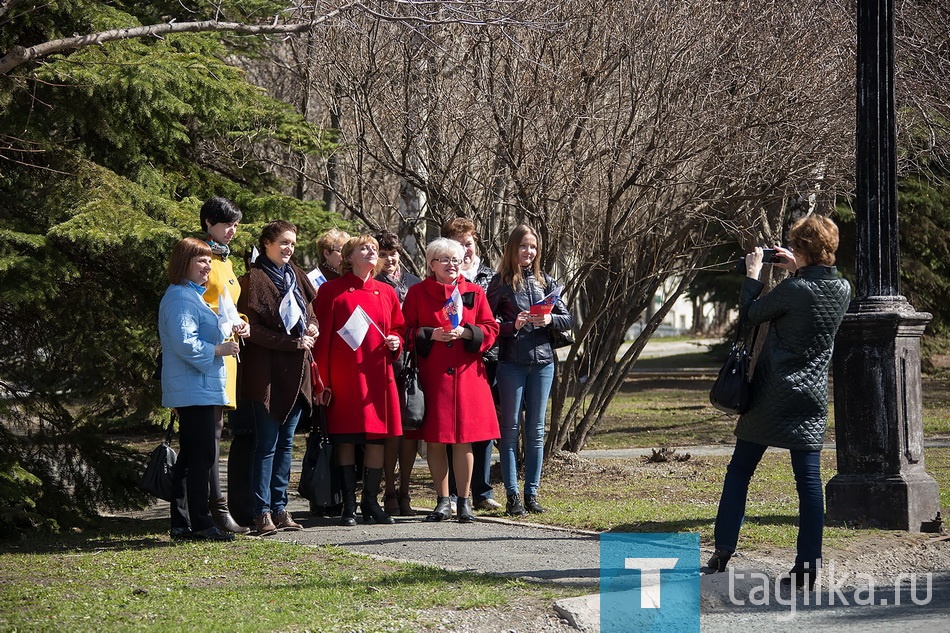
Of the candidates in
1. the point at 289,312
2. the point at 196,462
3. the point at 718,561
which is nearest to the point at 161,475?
the point at 196,462

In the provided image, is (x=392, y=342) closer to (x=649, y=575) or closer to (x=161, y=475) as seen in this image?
(x=161, y=475)

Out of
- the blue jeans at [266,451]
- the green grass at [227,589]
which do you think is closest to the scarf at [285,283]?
the blue jeans at [266,451]

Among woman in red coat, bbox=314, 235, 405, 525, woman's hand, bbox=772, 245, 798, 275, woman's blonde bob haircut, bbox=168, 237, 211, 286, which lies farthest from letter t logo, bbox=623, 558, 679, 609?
woman's blonde bob haircut, bbox=168, 237, 211, 286

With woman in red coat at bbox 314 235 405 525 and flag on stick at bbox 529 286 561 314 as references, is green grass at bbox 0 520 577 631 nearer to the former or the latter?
woman in red coat at bbox 314 235 405 525

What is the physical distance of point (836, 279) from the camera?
20.6 feet

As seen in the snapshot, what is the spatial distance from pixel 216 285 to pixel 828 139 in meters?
5.93

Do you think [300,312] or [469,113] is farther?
[469,113]

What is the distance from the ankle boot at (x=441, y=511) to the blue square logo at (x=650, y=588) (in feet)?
5.45

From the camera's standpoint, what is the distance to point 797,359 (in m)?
6.18

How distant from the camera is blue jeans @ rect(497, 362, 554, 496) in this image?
8609mm

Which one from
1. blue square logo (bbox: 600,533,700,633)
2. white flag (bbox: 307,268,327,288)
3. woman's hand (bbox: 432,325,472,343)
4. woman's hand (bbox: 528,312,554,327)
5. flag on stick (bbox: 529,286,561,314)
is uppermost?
white flag (bbox: 307,268,327,288)

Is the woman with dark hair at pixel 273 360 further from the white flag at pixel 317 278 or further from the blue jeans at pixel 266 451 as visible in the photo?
the white flag at pixel 317 278

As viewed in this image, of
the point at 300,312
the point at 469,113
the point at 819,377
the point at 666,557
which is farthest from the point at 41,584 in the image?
the point at 469,113

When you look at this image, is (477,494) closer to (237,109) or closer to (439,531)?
(439,531)
